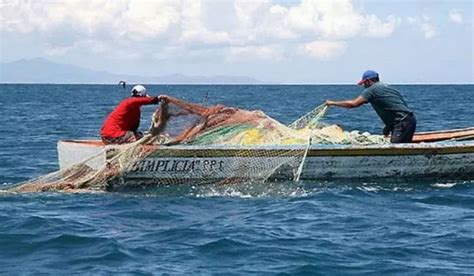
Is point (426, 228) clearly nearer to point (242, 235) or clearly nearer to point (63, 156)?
point (242, 235)

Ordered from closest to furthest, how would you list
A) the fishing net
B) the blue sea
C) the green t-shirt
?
the blue sea
the fishing net
the green t-shirt

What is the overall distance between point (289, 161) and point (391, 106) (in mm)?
1934

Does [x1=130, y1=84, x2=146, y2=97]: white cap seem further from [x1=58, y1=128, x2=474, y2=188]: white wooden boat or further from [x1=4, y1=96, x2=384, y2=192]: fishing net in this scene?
[x1=58, y1=128, x2=474, y2=188]: white wooden boat

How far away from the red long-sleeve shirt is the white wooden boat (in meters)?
0.33

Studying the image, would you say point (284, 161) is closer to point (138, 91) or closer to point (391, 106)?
point (391, 106)

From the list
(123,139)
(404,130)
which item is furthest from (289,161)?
(123,139)

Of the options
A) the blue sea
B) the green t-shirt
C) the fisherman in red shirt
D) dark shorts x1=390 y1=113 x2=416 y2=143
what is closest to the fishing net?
the blue sea

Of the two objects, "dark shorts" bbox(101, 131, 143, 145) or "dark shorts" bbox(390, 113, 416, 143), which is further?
"dark shorts" bbox(390, 113, 416, 143)

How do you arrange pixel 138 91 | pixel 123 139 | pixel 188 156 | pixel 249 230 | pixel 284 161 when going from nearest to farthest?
1. pixel 249 230
2. pixel 188 156
3. pixel 284 161
4. pixel 123 139
5. pixel 138 91

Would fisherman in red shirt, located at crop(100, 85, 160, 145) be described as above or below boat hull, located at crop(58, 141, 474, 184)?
above

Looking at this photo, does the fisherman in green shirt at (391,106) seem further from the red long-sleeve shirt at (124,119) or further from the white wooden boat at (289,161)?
the red long-sleeve shirt at (124,119)

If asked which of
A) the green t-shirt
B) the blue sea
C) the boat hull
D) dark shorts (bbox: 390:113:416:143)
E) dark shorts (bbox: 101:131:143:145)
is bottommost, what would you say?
the blue sea

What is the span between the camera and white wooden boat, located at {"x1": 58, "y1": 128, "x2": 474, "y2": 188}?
13.3 meters

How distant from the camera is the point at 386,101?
13.9 metres
